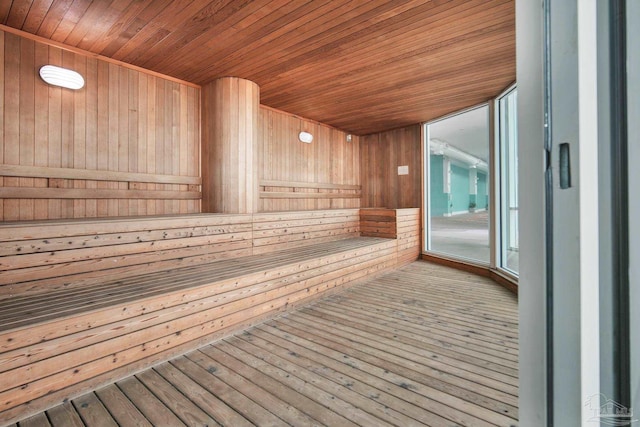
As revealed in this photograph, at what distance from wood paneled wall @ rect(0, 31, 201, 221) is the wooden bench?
0.56 metres

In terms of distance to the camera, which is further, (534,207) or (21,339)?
(21,339)

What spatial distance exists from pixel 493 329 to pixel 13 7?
14.1ft

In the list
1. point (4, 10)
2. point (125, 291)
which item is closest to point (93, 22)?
point (4, 10)

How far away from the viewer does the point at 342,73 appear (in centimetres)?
329

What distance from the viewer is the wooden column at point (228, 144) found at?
344cm

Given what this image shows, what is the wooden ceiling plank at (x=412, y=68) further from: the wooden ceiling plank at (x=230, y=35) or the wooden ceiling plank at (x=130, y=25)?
the wooden ceiling plank at (x=130, y=25)

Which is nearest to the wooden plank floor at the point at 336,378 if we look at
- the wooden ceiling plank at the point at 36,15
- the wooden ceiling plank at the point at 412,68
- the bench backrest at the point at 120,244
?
the bench backrest at the point at 120,244

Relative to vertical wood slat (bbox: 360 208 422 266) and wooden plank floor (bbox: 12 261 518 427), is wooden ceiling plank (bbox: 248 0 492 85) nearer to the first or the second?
wooden plank floor (bbox: 12 261 518 427)

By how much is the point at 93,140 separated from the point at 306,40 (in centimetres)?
216

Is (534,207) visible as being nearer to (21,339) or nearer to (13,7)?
(21,339)

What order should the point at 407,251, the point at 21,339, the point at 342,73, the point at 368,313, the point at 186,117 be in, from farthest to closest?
the point at 407,251 < the point at 186,117 < the point at 342,73 < the point at 368,313 < the point at 21,339

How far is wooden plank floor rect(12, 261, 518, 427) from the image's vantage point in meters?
1.50

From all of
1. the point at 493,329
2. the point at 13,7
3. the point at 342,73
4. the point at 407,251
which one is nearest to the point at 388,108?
the point at 342,73

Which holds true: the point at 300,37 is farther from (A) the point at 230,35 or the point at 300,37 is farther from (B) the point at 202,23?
(B) the point at 202,23
